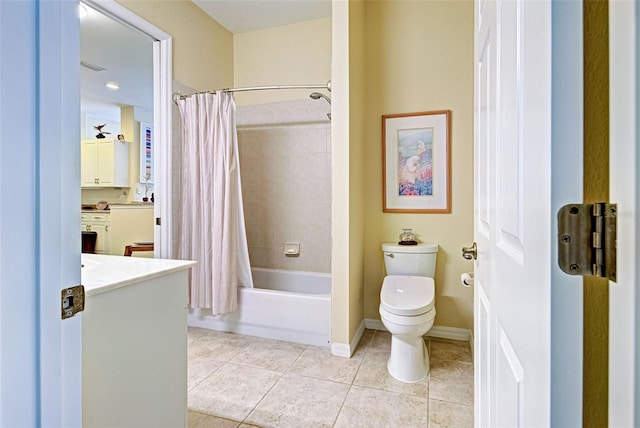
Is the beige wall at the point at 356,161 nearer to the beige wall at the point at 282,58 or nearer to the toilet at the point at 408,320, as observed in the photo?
the toilet at the point at 408,320

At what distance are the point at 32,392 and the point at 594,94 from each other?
0.96 meters

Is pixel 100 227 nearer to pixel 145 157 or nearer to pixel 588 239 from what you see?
pixel 145 157

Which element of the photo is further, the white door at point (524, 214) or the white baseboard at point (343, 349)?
the white baseboard at point (343, 349)

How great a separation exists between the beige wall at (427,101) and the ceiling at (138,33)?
68 centimetres

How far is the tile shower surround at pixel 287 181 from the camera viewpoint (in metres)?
3.04

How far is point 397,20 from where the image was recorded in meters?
2.58

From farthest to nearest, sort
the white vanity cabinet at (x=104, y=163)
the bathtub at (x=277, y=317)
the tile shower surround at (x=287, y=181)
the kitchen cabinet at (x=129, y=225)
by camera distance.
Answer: the white vanity cabinet at (x=104, y=163) < the kitchen cabinet at (x=129, y=225) < the tile shower surround at (x=287, y=181) < the bathtub at (x=277, y=317)

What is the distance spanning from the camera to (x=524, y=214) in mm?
520

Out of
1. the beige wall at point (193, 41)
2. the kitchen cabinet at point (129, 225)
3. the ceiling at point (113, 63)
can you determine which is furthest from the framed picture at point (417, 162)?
the kitchen cabinet at point (129, 225)

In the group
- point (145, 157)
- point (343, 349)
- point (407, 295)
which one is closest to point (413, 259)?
point (407, 295)

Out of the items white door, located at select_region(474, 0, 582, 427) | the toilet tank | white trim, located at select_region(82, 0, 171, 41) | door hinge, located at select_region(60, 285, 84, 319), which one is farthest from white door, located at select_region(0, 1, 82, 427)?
the toilet tank

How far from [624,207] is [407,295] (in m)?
1.77

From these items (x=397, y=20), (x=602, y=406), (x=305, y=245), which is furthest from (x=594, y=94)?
(x=305, y=245)

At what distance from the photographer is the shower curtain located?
99.1 inches
